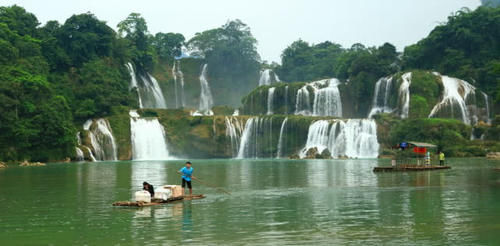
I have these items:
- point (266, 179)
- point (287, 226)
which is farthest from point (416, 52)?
point (287, 226)

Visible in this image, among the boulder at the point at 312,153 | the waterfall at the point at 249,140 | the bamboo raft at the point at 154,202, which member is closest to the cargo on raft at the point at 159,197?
the bamboo raft at the point at 154,202

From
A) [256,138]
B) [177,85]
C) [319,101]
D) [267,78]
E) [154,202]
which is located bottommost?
[154,202]

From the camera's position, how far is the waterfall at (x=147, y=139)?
7119 centimetres

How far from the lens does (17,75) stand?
208 ft

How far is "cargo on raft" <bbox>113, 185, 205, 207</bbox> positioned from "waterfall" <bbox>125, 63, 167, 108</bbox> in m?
64.3

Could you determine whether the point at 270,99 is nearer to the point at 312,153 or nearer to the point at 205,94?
the point at 312,153

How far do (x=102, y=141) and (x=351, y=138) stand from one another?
2694cm

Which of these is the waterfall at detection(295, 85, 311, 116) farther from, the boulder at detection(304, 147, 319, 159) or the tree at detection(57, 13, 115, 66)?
the tree at detection(57, 13, 115, 66)

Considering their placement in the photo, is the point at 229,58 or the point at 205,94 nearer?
the point at 205,94

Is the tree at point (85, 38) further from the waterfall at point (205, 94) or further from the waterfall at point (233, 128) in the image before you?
the waterfall at point (205, 94)

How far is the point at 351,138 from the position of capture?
67000 millimetres

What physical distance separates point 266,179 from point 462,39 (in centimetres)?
5392

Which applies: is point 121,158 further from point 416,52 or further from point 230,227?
point 230,227

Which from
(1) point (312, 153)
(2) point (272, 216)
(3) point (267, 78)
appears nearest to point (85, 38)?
(1) point (312, 153)
